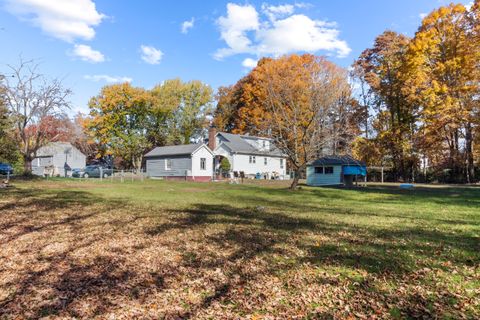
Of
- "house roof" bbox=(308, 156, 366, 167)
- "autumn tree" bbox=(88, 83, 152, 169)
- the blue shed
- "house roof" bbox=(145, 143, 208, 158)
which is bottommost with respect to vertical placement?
the blue shed

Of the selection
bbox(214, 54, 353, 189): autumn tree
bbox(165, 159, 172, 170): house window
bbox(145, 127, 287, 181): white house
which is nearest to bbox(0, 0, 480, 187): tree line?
bbox(214, 54, 353, 189): autumn tree

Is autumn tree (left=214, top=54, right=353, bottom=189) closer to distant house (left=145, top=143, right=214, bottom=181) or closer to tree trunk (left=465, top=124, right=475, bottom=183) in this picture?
distant house (left=145, top=143, right=214, bottom=181)

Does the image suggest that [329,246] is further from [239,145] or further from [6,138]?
[239,145]

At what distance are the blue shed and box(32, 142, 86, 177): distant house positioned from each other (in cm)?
3482

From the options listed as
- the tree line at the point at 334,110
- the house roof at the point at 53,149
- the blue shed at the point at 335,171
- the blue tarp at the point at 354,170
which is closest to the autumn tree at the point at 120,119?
the tree line at the point at 334,110

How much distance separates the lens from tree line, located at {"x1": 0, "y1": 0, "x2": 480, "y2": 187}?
76.7 ft

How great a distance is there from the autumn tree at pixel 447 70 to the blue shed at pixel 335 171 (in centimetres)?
785

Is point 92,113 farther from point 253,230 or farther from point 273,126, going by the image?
point 253,230

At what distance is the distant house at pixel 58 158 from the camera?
46.5 m

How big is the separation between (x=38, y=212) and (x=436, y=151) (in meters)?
38.6

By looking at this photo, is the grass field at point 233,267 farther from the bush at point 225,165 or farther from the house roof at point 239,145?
the house roof at point 239,145

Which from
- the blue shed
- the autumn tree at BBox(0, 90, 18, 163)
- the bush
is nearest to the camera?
the autumn tree at BBox(0, 90, 18, 163)

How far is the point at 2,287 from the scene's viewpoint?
4895 mm

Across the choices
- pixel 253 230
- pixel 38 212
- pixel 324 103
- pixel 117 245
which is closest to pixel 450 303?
pixel 253 230
